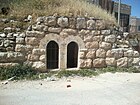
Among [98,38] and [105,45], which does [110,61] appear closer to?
[105,45]

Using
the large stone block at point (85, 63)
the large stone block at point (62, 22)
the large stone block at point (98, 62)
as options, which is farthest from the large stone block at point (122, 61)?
the large stone block at point (62, 22)

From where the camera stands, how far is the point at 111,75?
28.0 feet

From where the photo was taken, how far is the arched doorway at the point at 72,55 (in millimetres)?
9367

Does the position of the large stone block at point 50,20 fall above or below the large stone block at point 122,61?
above

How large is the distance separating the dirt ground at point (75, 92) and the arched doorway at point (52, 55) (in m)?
1.40

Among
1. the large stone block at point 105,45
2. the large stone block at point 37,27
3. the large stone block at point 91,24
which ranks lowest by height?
the large stone block at point 105,45

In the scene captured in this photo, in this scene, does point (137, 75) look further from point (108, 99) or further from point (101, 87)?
point (108, 99)

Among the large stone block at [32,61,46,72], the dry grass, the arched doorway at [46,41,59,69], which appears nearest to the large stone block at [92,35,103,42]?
the dry grass

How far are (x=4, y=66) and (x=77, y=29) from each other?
136 inches

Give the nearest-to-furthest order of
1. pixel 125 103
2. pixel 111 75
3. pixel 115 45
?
pixel 125 103 → pixel 111 75 → pixel 115 45

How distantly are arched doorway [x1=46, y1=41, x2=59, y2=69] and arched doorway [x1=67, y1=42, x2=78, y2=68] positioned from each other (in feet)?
2.20

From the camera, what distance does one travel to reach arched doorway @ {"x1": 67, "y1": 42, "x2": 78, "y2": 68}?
9.37 m

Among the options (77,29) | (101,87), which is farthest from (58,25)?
(101,87)

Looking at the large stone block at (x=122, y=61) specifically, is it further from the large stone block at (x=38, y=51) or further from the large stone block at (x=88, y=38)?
the large stone block at (x=38, y=51)
